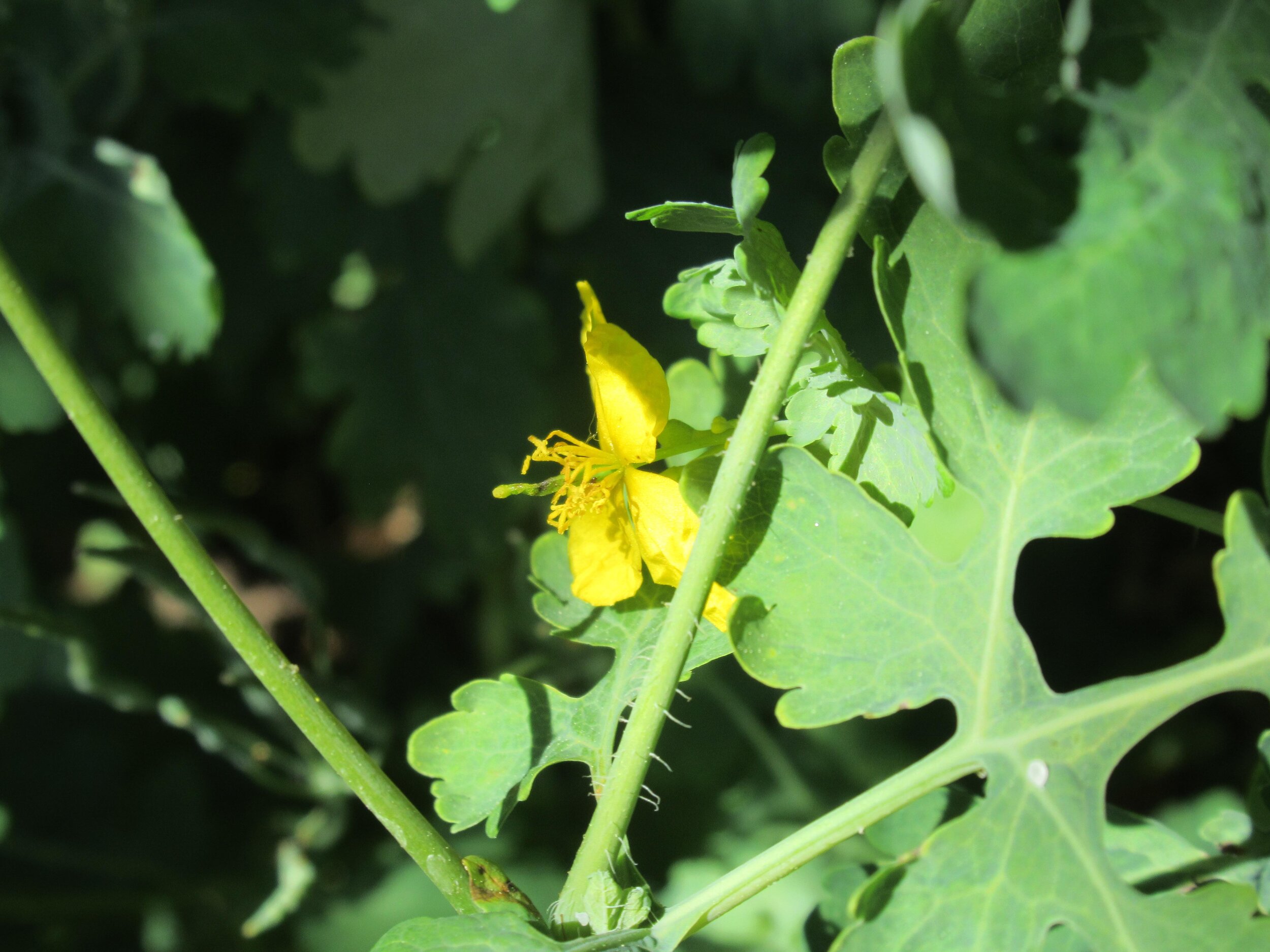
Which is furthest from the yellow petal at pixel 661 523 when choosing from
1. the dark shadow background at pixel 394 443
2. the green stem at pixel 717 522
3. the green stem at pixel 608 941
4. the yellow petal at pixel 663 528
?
the dark shadow background at pixel 394 443

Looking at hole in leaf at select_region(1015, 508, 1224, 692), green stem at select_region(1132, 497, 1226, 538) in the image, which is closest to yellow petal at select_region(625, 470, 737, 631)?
green stem at select_region(1132, 497, 1226, 538)

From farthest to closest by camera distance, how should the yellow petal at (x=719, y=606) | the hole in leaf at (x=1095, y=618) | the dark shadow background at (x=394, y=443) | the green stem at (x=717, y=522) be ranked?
the hole in leaf at (x=1095, y=618), the dark shadow background at (x=394, y=443), the yellow petal at (x=719, y=606), the green stem at (x=717, y=522)

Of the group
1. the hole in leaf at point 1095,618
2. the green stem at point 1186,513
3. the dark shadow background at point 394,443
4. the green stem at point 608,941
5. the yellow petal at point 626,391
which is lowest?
the hole in leaf at point 1095,618

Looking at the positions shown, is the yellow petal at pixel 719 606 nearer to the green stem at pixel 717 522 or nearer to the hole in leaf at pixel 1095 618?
the green stem at pixel 717 522

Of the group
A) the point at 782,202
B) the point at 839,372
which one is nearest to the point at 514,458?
the point at 782,202

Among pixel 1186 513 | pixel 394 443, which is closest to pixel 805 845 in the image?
pixel 1186 513

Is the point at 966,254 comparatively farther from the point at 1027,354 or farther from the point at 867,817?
the point at 867,817
